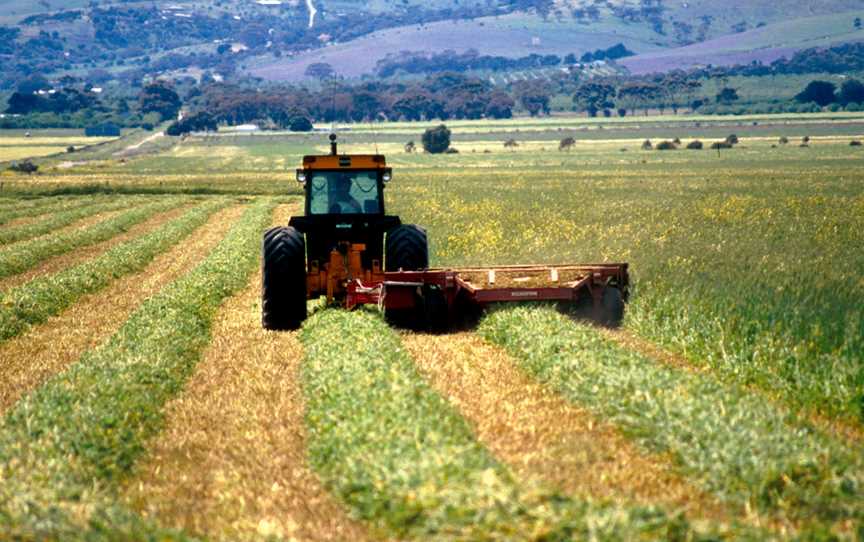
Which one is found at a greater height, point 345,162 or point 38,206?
point 345,162

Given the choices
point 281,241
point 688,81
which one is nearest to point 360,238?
point 281,241

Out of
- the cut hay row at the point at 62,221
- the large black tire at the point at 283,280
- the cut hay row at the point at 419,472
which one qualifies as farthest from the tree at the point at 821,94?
the cut hay row at the point at 419,472

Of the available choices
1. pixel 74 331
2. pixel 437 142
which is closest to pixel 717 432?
pixel 74 331

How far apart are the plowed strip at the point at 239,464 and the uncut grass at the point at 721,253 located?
4.56 m

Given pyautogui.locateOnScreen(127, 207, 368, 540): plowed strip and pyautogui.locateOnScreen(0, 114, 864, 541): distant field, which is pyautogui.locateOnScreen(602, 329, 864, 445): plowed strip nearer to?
pyautogui.locateOnScreen(0, 114, 864, 541): distant field

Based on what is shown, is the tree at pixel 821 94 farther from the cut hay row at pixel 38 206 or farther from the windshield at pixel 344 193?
the windshield at pixel 344 193

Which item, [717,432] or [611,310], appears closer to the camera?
[717,432]

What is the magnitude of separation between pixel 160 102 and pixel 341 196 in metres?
168

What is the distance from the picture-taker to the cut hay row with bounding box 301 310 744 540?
23.3ft

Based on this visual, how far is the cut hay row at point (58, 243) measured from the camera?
83.9 ft

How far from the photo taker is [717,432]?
9.13 m

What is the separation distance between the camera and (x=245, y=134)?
143875 mm

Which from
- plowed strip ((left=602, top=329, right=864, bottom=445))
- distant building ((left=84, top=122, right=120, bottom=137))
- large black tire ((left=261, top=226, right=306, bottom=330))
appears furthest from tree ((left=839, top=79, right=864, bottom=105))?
large black tire ((left=261, top=226, right=306, bottom=330))

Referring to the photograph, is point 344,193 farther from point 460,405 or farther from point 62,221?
point 62,221
